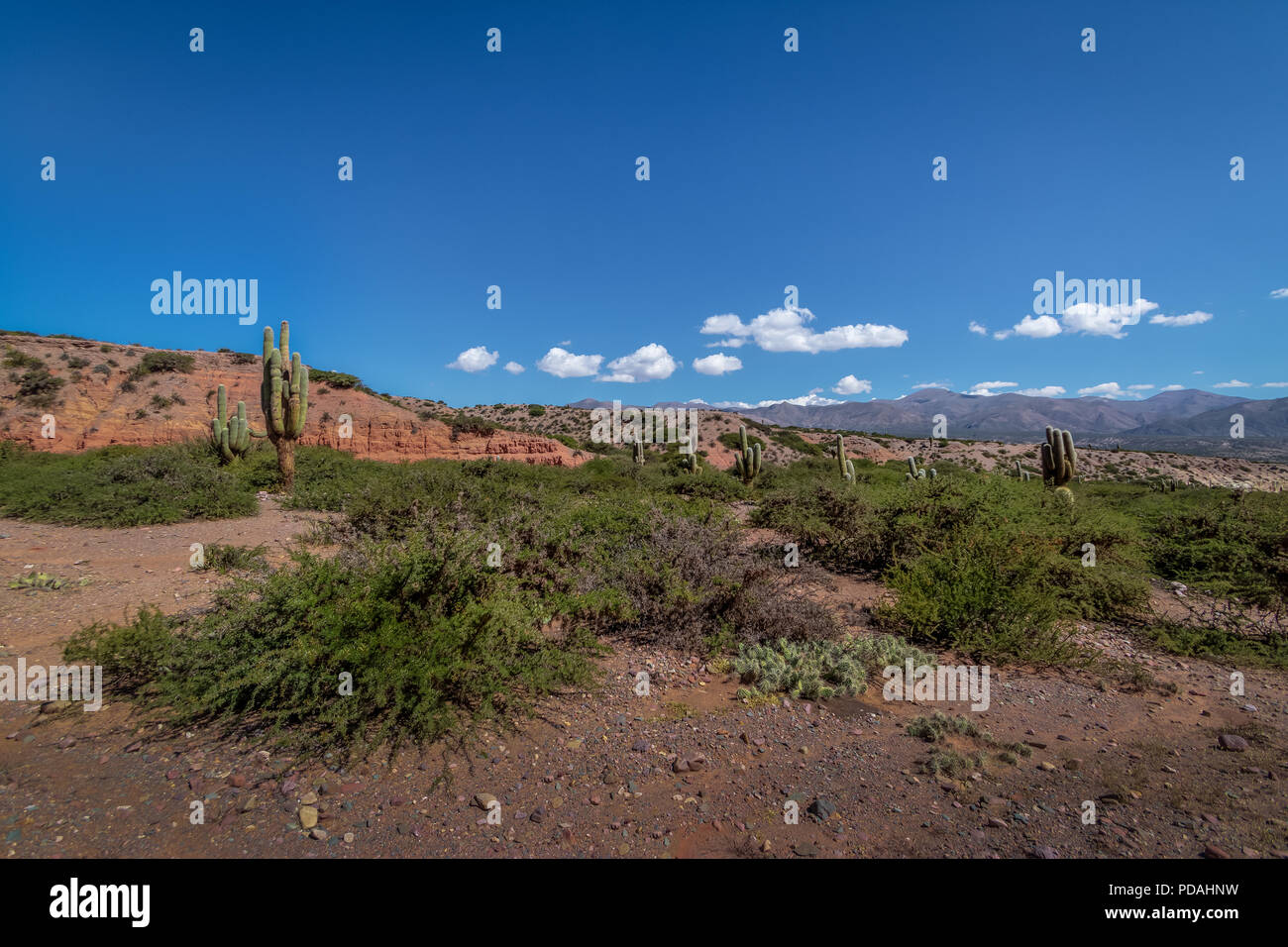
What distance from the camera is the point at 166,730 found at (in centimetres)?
372

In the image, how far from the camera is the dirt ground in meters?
2.87

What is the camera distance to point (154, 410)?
28.6m

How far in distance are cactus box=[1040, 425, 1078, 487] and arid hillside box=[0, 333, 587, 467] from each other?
62.2 ft

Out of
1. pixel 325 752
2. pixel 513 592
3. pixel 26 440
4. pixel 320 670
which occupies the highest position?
pixel 26 440

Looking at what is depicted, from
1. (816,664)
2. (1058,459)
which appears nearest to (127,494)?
(816,664)

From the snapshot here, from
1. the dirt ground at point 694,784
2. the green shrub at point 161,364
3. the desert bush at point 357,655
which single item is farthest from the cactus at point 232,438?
the green shrub at point 161,364

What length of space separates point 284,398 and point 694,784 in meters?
16.4

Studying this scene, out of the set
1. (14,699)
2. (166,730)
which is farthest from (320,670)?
(14,699)

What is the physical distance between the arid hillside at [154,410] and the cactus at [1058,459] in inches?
747

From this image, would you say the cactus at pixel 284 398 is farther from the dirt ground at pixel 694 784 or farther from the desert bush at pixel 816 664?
the desert bush at pixel 816 664

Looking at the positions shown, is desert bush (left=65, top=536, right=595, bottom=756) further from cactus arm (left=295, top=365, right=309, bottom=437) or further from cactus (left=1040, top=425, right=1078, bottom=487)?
cactus (left=1040, top=425, right=1078, bottom=487)

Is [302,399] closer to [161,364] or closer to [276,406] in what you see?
[276,406]
